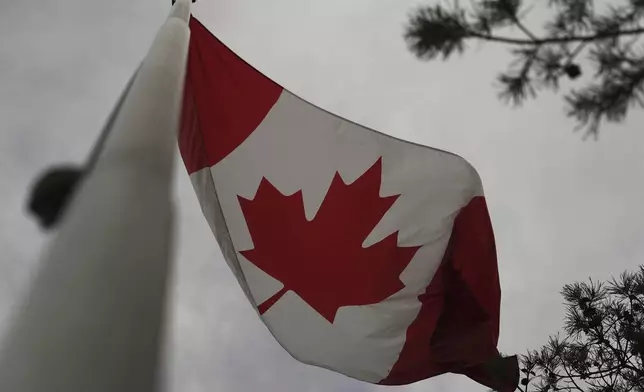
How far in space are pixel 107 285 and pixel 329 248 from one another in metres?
4.00

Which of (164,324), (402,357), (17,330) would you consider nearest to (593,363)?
(402,357)

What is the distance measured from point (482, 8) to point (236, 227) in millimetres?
3773

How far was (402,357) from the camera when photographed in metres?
5.52

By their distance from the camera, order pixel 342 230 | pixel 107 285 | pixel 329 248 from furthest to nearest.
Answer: pixel 342 230 → pixel 329 248 → pixel 107 285

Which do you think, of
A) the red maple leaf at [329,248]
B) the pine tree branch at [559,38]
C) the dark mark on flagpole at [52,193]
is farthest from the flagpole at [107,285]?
the red maple leaf at [329,248]

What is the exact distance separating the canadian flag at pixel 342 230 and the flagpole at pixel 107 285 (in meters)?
3.36

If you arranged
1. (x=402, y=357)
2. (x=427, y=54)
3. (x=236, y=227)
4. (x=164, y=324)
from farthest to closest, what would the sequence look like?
(x=236, y=227), (x=402, y=357), (x=427, y=54), (x=164, y=324)

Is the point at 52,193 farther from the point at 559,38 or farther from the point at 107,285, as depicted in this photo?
the point at 559,38

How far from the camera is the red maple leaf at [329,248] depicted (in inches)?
224

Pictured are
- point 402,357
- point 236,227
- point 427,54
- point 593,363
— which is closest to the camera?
point 427,54

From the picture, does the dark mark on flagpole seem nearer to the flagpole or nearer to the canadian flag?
the flagpole

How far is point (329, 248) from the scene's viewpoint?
19.1 feet

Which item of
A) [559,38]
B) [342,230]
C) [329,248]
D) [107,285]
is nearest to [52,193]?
[107,285]

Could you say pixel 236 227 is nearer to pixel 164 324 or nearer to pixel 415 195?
pixel 415 195
